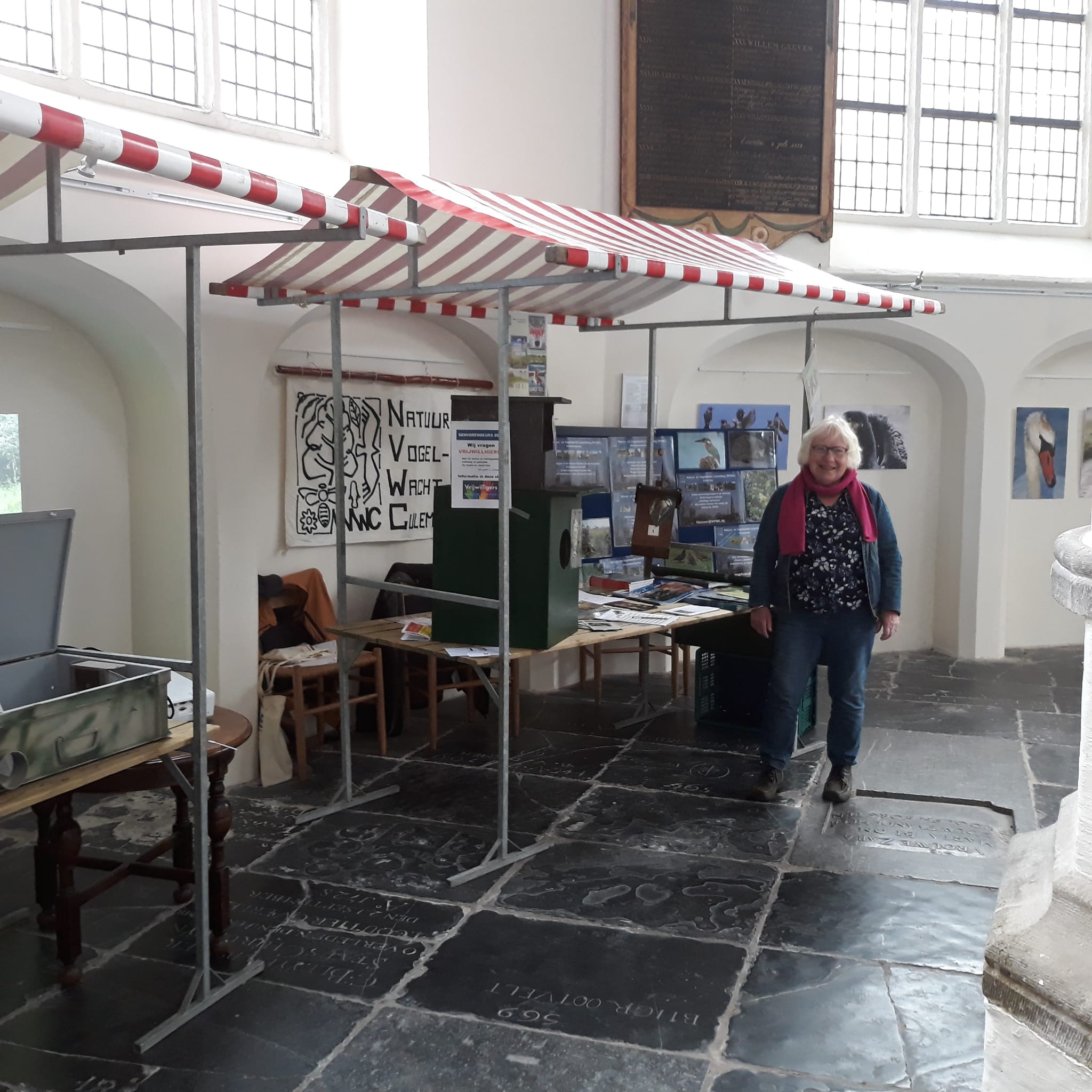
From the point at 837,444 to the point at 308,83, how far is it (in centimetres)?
380

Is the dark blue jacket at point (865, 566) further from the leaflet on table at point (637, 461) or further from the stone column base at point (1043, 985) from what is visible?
the stone column base at point (1043, 985)

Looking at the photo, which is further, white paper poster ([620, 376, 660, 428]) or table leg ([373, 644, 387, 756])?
white paper poster ([620, 376, 660, 428])

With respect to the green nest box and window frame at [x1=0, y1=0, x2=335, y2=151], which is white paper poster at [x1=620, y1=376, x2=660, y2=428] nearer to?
window frame at [x1=0, y1=0, x2=335, y2=151]

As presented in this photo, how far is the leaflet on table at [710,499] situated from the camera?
718 centimetres

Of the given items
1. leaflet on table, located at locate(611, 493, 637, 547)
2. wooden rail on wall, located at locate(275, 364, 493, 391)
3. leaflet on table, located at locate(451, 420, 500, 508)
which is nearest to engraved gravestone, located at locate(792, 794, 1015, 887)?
leaflet on table, located at locate(451, 420, 500, 508)

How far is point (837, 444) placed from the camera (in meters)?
4.79

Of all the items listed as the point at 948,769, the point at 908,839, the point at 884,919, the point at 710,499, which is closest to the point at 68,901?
the point at 884,919

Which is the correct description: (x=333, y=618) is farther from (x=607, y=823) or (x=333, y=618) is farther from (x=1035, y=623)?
(x=1035, y=623)

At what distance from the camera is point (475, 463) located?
4.43 meters

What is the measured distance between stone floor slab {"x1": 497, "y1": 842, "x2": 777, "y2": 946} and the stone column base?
Answer: 2485mm

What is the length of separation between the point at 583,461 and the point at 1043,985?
5663 mm

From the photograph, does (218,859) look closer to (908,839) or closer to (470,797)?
(470,797)

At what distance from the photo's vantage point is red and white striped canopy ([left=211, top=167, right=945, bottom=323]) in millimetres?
3961

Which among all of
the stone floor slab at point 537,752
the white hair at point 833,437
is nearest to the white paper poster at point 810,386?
the white hair at point 833,437
